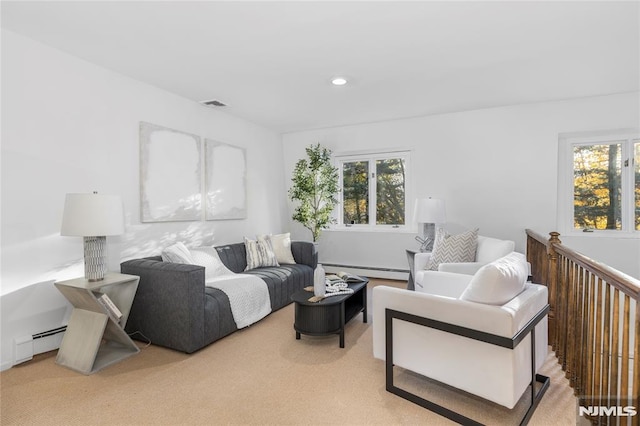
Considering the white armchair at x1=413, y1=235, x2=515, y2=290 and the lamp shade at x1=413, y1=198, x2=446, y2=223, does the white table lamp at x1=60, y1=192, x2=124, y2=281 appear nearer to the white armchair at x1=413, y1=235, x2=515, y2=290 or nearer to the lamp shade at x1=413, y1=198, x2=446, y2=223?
the white armchair at x1=413, y1=235, x2=515, y2=290

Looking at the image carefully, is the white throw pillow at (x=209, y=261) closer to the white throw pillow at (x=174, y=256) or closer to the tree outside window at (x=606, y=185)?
the white throw pillow at (x=174, y=256)

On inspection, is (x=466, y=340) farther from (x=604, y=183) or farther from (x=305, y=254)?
(x=604, y=183)

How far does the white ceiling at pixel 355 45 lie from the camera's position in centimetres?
223

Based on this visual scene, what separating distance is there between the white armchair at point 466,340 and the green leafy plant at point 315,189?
306cm

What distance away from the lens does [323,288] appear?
295 centimetres

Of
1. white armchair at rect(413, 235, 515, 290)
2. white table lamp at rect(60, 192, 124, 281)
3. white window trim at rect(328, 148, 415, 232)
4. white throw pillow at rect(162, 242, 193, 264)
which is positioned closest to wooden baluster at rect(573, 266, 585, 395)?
white armchair at rect(413, 235, 515, 290)

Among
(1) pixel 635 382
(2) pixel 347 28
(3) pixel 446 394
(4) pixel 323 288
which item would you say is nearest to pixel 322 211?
(4) pixel 323 288

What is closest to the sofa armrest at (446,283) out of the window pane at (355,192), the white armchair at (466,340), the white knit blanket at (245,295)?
the white armchair at (466,340)

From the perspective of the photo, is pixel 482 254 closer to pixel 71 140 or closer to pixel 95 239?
pixel 95 239

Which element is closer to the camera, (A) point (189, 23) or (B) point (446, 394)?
(B) point (446, 394)

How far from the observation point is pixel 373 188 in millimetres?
5383

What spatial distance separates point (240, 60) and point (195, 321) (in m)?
2.27

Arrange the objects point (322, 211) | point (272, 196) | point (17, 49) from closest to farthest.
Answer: point (17, 49) < point (322, 211) < point (272, 196)

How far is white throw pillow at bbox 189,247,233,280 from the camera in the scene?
11.4 ft
